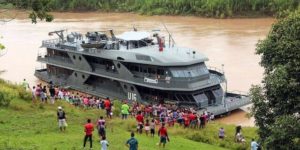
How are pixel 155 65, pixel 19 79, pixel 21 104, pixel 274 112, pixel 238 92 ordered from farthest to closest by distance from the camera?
pixel 19 79 → pixel 238 92 → pixel 155 65 → pixel 21 104 → pixel 274 112

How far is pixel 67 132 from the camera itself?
17.3 metres

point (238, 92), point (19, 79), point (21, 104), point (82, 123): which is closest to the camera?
point (82, 123)

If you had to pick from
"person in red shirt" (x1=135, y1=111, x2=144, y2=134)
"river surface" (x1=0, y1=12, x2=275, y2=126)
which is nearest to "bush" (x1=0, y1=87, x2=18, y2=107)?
"person in red shirt" (x1=135, y1=111, x2=144, y2=134)

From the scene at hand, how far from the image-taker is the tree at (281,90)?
1411 centimetres

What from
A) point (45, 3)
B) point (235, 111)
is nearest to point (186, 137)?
point (45, 3)

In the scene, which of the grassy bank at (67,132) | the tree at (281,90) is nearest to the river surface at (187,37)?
the grassy bank at (67,132)

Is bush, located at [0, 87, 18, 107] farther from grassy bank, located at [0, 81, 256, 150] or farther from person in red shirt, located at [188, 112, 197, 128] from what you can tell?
person in red shirt, located at [188, 112, 197, 128]

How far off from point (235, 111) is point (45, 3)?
17.3 metres

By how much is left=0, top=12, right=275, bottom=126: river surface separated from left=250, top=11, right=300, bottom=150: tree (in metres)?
12.6

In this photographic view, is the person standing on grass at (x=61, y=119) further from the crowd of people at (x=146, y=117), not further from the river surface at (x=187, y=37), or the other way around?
the river surface at (x=187, y=37)

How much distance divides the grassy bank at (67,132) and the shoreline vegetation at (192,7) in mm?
51853

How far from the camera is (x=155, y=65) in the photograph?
28.8 meters

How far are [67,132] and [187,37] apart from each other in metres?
38.5

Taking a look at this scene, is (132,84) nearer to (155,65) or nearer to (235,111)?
(155,65)
